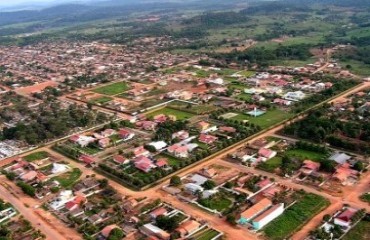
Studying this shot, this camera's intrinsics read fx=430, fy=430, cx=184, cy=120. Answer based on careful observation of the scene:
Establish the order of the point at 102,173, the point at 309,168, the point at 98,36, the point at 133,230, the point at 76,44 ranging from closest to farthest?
1. the point at 133,230
2. the point at 309,168
3. the point at 102,173
4. the point at 76,44
5. the point at 98,36

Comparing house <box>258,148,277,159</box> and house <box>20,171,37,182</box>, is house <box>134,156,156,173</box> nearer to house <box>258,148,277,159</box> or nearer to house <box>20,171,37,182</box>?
house <box>20,171,37,182</box>

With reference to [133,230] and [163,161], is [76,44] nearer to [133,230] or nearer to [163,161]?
[163,161]

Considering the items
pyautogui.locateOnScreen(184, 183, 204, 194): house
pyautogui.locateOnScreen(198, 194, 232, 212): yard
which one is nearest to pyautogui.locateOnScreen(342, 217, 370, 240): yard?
pyautogui.locateOnScreen(198, 194, 232, 212): yard

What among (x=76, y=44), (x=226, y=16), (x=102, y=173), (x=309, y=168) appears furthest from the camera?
(x=226, y=16)

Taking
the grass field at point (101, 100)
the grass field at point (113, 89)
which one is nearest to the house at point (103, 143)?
the grass field at point (101, 100)

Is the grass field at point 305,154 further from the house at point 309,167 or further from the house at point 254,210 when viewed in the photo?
the house at point 254,210

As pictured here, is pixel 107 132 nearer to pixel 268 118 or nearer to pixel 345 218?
pixel 268 118

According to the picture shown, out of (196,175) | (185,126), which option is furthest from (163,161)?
(185,126)
